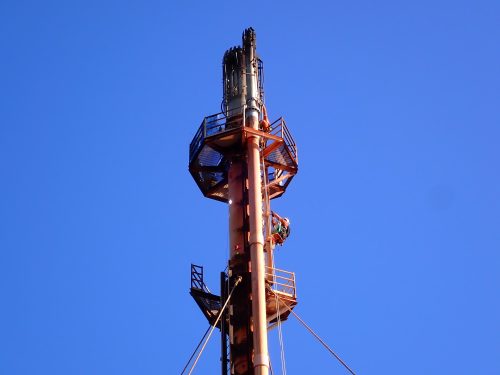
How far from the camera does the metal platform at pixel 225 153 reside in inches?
1772

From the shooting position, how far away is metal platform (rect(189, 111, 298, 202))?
45000 mm

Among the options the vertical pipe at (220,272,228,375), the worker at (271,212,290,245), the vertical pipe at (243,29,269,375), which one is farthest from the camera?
the worker at (271,212,290,245)

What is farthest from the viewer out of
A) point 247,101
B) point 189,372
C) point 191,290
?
point 247,101

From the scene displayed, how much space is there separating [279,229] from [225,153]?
14.6ft

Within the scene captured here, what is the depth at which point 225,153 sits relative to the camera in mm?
45594

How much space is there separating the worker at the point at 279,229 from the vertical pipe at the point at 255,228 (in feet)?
9.76

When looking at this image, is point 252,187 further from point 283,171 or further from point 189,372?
point 189,372

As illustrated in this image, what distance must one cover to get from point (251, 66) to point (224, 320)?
559 inches

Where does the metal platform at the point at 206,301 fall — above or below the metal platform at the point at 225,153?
below

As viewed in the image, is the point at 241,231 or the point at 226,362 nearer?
the point at 226,362

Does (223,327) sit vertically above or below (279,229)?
below

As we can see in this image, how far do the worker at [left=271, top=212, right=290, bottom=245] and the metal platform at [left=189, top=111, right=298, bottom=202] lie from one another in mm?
1781

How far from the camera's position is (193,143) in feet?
154

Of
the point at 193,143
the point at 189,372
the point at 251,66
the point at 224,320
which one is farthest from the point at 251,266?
the point at 251,66
